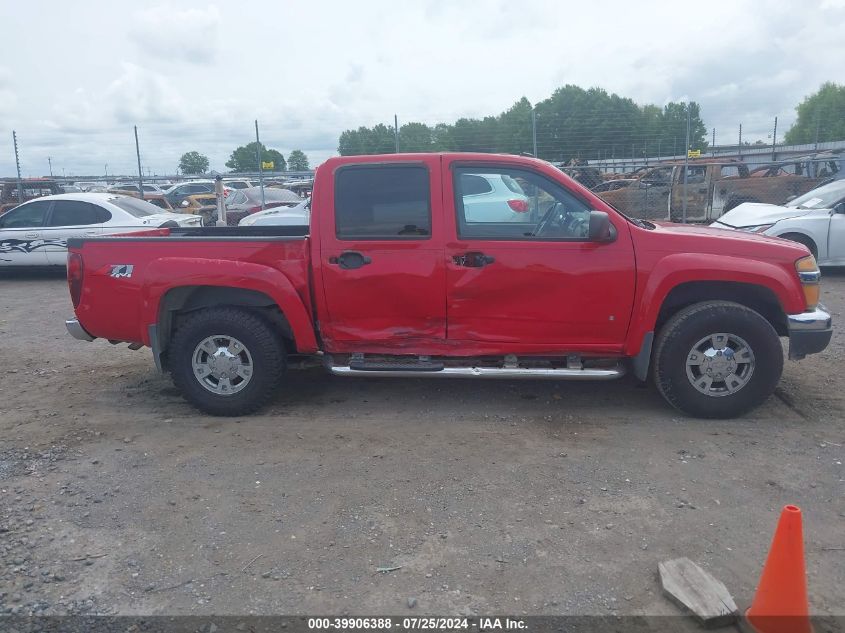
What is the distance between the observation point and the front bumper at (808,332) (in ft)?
16.6

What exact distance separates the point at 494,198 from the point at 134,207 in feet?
30.3

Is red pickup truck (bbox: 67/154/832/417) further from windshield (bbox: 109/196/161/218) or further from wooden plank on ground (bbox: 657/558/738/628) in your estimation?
windshield (bbox: 109/196/161/218)

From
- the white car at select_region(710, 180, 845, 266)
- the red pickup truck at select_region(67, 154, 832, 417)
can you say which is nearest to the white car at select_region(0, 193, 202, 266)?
the red pickup truck at select_region(67, 154, 832, 417)

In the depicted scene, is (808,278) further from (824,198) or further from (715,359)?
(824,198)

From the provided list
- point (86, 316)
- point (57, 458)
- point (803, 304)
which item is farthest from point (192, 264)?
point (803, 304)

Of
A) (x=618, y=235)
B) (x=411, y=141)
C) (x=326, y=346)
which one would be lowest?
(x=326, y=346)

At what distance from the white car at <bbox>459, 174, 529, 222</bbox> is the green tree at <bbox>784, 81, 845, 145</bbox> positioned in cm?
3574

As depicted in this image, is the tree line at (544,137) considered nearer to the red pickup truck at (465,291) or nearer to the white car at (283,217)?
the white car at (283,217)

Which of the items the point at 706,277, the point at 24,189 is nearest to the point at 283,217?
the point at 706,277

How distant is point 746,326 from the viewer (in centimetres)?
501

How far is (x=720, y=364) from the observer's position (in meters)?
5.11

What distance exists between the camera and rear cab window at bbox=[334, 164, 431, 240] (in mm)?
5191

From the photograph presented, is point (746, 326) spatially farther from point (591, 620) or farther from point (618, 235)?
point (591, 620)

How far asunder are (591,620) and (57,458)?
3582 millimetres
